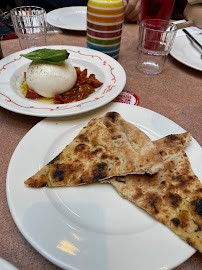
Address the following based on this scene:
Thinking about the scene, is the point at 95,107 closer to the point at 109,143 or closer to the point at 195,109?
the point at 109,143

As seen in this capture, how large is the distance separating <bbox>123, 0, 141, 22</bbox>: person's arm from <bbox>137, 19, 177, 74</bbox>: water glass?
0.87 m

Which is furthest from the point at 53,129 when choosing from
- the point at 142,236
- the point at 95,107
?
the point at 142,236

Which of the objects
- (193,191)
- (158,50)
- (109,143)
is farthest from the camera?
(158,50)

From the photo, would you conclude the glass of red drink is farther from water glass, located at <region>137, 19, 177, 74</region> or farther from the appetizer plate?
the appetizer plate

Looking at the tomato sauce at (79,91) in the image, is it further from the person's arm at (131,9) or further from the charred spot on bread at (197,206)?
the person's arm at (131,9)

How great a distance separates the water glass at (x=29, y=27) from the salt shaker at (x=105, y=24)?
23.9 inches

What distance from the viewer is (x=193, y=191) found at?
1000mm

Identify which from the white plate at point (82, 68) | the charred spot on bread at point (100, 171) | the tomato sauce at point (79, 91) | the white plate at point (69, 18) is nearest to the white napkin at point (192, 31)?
the white plate at point (69, 18)

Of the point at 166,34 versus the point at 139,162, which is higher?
the point at 166,34

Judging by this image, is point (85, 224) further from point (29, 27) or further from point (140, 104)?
point (29, 27)

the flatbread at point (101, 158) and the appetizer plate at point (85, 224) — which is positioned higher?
the flatbread at point (101, 158)

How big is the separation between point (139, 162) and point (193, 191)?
0.92ft

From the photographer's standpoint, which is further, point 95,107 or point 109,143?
point 95,107

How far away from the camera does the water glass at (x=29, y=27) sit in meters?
2.28
